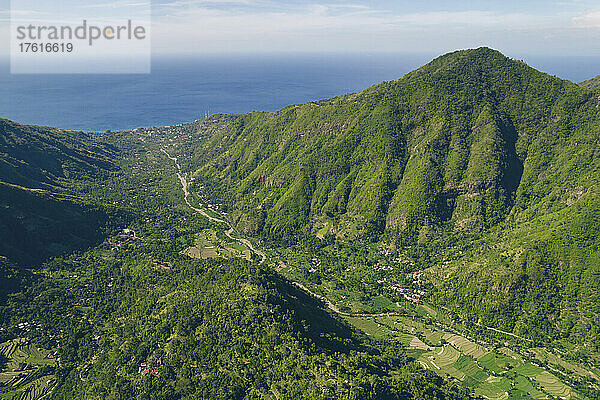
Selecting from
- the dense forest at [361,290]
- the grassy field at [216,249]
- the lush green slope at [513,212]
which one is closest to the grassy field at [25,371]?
the dense forest at [361,290]

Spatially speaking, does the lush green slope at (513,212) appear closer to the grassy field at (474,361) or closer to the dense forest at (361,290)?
the dense forest at (361,290)

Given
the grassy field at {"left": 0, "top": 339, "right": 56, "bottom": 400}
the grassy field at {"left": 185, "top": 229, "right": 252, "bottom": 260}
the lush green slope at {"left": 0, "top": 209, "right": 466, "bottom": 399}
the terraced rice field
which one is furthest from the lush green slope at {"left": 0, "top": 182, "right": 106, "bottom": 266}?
the terraced rice field

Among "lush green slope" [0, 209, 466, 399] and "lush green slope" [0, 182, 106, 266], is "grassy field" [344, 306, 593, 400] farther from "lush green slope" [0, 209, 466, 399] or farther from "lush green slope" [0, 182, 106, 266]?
"lush green slope" [0, 182, 106, 266]

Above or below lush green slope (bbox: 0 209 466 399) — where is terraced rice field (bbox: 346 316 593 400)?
below

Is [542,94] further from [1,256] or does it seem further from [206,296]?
[1,256]

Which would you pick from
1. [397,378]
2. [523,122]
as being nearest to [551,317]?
[397,378]

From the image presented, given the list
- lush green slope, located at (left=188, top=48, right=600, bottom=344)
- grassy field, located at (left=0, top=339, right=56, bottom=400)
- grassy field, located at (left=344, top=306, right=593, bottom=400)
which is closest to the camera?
grassy field, located at (left=0, top=339, right=56, bottom=400)

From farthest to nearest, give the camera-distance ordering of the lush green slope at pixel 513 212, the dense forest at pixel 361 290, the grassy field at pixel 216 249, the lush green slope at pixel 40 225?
the grassy field at pixel 216 249 → the lush green slope at pixel 40 225 → the lush green slope at pixel 513 212 → the dense forest at pixel 361 290

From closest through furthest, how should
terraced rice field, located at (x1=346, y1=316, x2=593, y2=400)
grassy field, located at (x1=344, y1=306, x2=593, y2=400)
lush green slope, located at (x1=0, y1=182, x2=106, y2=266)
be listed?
1. terraced rice field, located at (x1=346, y1=316, x2=593, y2=400)
2. grassy field, located at (x1=344, y1=306, x2=593, y2=400)
3. lush green slope, located at (x1=0, y1=182, x2=106, y2=266)

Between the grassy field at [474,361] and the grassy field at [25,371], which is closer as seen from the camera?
the grassy field at [25,371]

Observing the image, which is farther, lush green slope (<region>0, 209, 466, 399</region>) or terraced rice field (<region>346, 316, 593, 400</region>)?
terraced rice field (<region>346, 316, 593, 400</region>)

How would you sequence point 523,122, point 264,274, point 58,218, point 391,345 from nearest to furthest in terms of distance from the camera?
point 391,345, point 264,274, point 58,218, point 523,122
